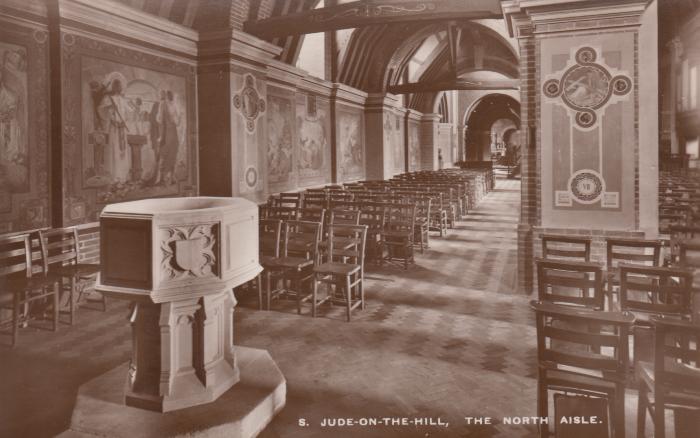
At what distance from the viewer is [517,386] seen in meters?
3.93

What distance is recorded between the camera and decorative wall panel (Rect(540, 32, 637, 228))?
20.5ft

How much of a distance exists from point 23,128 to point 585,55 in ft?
21.5

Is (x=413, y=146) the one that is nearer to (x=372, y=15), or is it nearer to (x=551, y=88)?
(x=372, y=15)

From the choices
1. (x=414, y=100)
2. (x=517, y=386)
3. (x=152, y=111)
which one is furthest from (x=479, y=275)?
(x=414, y=100)

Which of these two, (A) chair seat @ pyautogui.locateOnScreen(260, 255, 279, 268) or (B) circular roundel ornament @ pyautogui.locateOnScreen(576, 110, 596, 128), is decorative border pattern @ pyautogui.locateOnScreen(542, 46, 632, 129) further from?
(A) chair seat @ pyautogui.locateOnScreen(260, 255, 279, 268)

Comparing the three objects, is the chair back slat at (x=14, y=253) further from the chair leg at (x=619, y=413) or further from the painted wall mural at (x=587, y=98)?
the painted wall mural at (x=587, y=98)

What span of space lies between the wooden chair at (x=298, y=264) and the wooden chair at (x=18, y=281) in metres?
2.20

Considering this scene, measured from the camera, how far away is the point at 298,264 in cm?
597

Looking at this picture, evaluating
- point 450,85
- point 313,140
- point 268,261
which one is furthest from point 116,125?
point 450,85

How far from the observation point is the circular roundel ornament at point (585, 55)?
629 centimetres

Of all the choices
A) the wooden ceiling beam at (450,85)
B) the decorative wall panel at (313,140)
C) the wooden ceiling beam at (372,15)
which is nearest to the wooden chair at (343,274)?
the wooden ceiling beam at (372,15)

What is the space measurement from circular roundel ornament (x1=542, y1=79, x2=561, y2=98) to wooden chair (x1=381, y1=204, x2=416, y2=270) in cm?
256

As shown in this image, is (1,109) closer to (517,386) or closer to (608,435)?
(517,386)

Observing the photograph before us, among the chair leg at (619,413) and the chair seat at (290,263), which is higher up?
the chair seat at (290,263)
